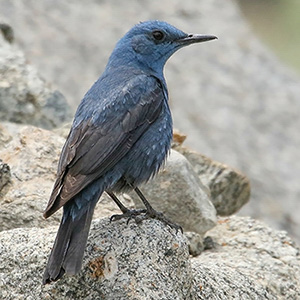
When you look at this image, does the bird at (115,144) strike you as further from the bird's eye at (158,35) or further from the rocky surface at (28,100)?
the rocky surface at (28,100)

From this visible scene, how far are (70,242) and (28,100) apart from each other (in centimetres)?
348

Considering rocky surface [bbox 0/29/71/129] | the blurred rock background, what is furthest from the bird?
the blurred rock background

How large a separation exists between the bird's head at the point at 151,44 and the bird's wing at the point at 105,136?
392 mm

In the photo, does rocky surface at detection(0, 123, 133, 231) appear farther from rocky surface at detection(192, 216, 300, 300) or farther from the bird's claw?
rocky surface at detection(192, 216, 300, 300)

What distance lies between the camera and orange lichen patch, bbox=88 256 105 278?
17.2 feet

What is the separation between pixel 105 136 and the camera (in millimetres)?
5887

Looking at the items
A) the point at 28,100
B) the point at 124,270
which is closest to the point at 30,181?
the point at 124,270

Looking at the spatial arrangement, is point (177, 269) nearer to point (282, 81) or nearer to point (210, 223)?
point (210, 223)

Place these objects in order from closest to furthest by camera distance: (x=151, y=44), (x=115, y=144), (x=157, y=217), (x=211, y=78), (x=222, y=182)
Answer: (x=115, y=144), (x=157, y=217), (x=151, y=44), (x=222, y=182), (x=211, y=78)

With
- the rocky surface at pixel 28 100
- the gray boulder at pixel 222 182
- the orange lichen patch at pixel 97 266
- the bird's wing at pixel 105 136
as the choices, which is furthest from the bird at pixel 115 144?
the rocky surface at pixel 28 100

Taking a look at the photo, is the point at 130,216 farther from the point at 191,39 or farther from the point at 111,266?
the point at 191,39

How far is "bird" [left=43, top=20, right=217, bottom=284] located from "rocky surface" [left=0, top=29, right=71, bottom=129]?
1693mm

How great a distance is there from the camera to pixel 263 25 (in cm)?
1822

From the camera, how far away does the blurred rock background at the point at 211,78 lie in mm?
11133
